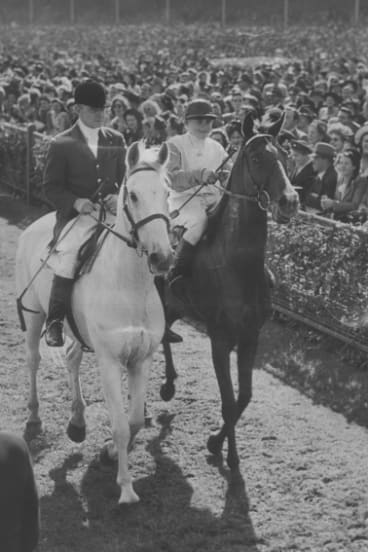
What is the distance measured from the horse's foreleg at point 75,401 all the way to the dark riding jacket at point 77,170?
Answer: 983mm

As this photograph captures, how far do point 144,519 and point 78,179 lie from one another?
8.31 feet

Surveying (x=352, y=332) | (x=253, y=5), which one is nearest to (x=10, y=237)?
(x=352, y=332)

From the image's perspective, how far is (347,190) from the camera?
424 inches

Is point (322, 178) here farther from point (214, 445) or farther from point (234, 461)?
point (234, 461)

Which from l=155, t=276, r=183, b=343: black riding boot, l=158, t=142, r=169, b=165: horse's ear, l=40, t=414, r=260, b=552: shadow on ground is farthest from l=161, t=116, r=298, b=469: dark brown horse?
l=158, t=142, r=169, b=165: horse's ear

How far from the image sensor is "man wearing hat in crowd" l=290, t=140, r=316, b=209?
1128cm

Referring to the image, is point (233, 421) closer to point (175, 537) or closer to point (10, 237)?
point (175, 537)

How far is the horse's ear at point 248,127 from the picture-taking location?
22.5 feet

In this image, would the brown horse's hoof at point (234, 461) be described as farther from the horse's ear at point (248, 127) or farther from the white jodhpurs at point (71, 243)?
the horse's ear at point (248, 127)

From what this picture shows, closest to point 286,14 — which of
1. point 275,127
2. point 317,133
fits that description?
point 317,133

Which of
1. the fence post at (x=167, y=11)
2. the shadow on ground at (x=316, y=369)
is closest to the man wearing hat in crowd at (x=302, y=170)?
the shadow on ground at (x=316, y=369)

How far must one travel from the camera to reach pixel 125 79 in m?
26.8

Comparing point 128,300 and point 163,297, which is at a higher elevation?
point 128,300

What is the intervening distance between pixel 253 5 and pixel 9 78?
20.8 m
